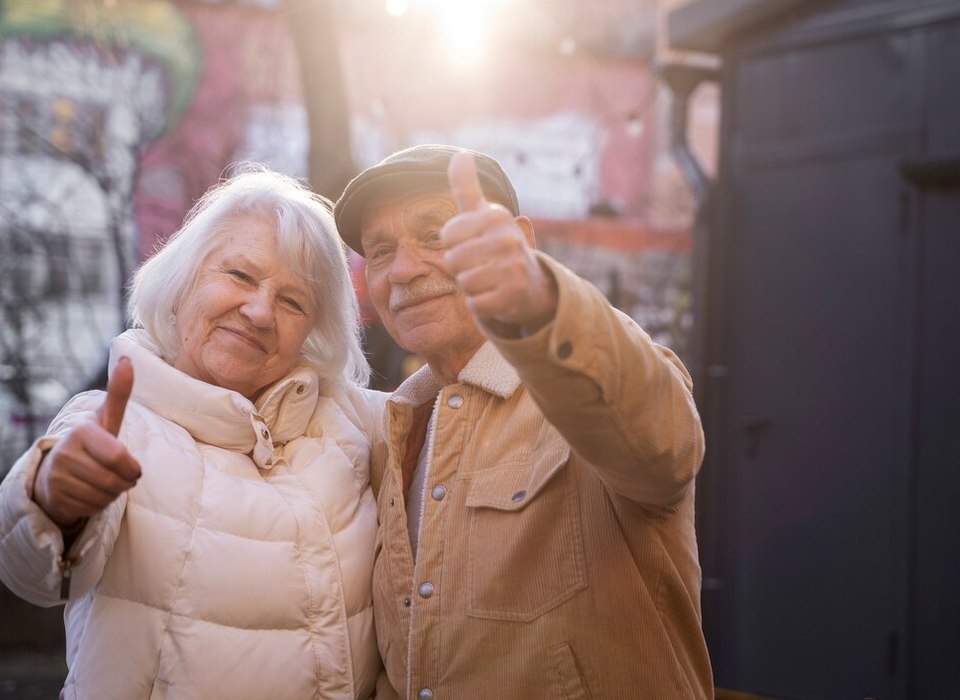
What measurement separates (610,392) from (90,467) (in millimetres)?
904

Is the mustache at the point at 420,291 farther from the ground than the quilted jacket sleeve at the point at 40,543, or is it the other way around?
the mustache at the point at 420,291

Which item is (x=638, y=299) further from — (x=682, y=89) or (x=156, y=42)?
(x=156, y=42)

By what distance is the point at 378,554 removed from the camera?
259 cm

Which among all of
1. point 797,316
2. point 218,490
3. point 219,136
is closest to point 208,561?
point 218,490

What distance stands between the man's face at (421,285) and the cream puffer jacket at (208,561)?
1.15 ft

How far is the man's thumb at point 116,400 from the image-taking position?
196 centimetres

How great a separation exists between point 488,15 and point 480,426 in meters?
21.1

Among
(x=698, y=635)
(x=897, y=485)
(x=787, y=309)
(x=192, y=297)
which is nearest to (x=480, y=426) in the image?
(x=698, y=635)

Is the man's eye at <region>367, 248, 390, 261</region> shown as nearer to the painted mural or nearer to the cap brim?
the cap brim

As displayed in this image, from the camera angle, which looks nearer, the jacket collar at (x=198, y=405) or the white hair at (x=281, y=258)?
the jacket collar at (x=198, y=405)

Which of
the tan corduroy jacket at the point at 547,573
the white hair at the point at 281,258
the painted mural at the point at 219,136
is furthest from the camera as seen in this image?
the painted mural at the point at 219,136

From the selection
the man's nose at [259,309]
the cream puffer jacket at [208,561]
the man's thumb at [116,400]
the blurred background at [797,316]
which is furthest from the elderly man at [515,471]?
the blurred background at [797,316]

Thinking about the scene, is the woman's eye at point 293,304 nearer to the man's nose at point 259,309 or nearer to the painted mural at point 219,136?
the man's nose at point 259,309

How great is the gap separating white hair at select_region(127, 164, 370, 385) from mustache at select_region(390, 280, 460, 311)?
0.92 ft
